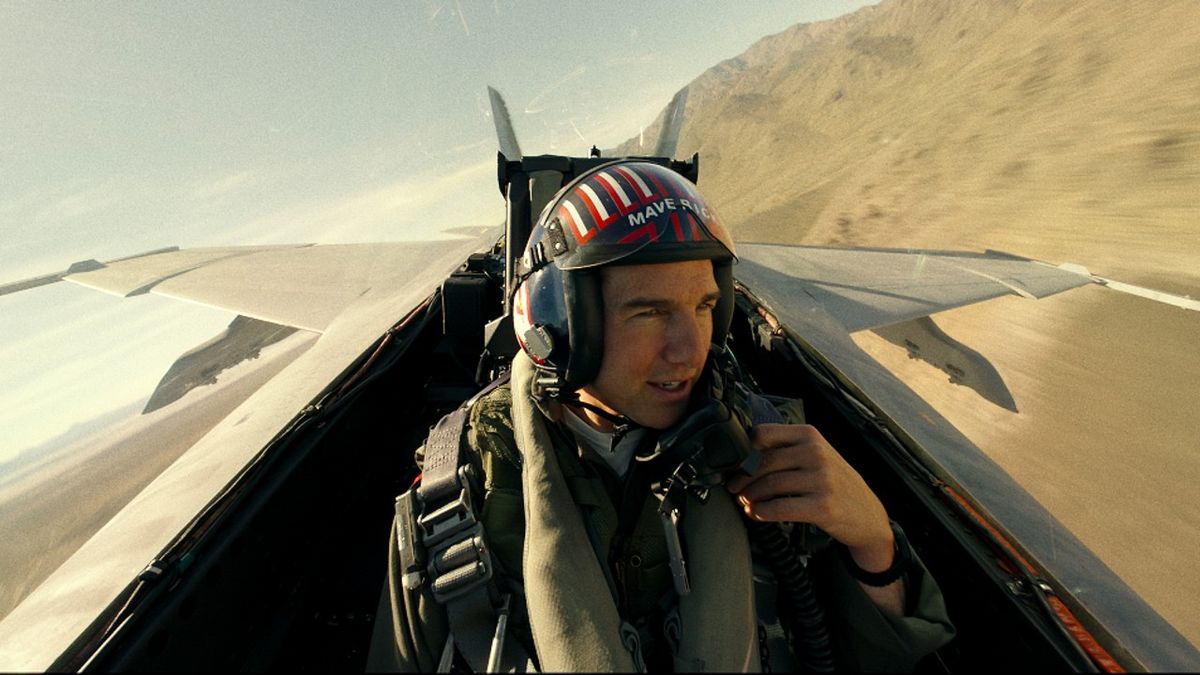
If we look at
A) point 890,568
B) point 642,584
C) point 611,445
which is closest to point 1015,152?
point 890,568

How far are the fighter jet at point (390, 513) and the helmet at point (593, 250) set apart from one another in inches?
29.2

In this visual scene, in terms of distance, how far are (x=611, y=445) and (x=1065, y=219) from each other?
12.1 m

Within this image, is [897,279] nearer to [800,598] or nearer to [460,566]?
[800,598]

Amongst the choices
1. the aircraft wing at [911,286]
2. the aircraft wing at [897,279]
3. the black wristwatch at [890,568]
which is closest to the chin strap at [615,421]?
the black wristwatch at [890,568]

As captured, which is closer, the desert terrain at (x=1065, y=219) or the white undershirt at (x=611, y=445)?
the white undershirt at (x=611, y=445)

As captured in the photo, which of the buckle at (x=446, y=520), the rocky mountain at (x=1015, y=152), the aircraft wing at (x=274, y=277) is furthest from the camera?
the rocky mountain at (x=1015, y=152)

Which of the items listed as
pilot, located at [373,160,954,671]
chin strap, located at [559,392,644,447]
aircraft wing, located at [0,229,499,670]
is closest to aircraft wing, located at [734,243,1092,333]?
pilot, located at [373,160,954,671]

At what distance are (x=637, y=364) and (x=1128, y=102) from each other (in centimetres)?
1930

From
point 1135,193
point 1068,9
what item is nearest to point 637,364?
point 1135,193

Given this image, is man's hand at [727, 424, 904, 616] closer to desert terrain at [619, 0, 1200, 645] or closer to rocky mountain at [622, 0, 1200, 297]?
desert terrain at [619, 0, 1200, 645]

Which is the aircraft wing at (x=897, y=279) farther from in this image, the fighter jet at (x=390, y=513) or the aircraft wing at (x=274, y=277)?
the aircraft wing at (x=274, y=277)

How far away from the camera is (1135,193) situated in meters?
9.05

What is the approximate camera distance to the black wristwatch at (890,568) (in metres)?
1.10

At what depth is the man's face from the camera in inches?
44.7
